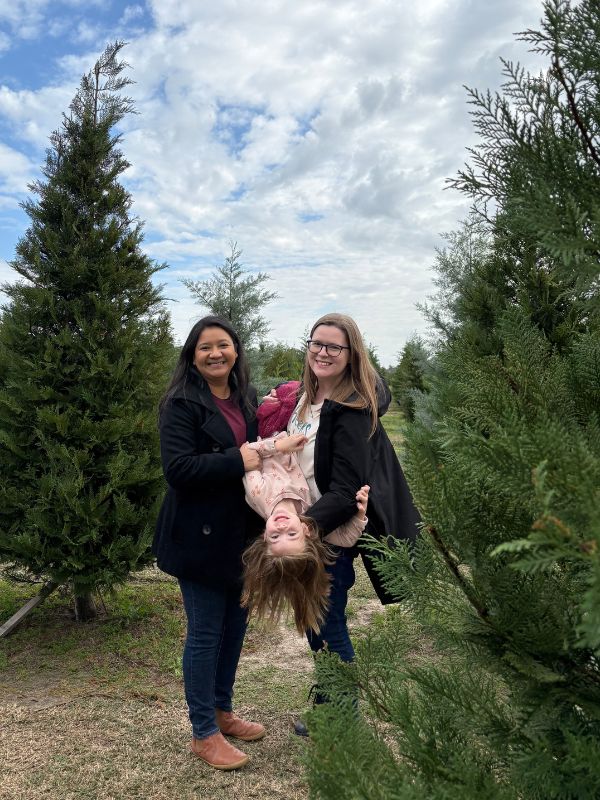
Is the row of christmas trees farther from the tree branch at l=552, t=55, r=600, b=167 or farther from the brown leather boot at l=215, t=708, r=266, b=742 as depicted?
the brown leather boot at l=215, t=708, r=266, b=742

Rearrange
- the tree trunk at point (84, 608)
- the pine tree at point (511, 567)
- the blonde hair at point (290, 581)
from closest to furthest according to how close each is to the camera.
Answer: the pine tree at point (511, 567), the blonde hair at point (290, 581), the tree trunk at point (84, 608)

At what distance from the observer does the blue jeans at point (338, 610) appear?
3227mm

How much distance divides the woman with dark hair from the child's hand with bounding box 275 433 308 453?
0.45 feet

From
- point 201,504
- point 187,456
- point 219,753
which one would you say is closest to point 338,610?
point 201,504

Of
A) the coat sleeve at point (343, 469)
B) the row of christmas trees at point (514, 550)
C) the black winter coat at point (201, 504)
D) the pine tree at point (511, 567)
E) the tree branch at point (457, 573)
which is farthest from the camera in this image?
the black winter coat at point (201, 504)

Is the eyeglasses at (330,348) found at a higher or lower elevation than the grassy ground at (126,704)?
higher

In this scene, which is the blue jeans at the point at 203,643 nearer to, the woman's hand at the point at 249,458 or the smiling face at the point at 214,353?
the woman's hand at the point at 249,458

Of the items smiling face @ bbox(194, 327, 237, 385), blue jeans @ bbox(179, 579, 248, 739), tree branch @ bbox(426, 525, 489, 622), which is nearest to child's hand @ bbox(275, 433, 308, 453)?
smiling face @ bbox(194, 327, 237, 385)

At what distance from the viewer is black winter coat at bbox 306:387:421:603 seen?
2.91 meters

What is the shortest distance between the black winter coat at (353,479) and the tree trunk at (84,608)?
10.4ft

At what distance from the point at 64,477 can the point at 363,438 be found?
8.37ft

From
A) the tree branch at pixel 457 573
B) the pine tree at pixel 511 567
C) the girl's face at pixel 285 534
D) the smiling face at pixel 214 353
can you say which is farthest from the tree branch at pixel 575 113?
the smiling face at pixel 214 353

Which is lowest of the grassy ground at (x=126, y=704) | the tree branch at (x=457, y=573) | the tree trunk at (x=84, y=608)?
the grassy ground at (x=126, y=704)

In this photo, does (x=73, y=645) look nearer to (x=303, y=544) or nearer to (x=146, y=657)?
(x=146, y=657)
